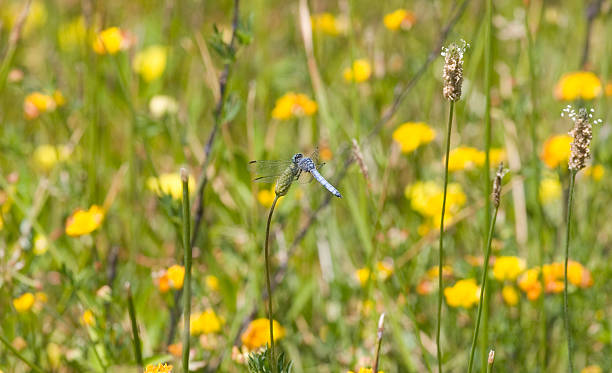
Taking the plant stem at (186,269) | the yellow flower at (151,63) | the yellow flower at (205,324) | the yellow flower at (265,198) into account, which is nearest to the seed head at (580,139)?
the plant stem at (186,269)

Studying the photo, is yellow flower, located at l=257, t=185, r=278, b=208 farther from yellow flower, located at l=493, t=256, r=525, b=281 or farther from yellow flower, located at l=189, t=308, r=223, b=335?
yellow flower, located at l=493, t=256, r=525, b=281

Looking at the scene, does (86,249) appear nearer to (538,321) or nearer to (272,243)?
(272,243)

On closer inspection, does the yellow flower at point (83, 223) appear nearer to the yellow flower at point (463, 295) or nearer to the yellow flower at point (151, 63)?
the yellow flower at point (463, 295)

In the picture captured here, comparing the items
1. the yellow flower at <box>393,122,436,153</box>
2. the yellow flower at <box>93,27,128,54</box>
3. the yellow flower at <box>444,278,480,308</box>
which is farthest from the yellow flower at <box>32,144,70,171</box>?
the yellow flower at <box>444,278,480,308</box>

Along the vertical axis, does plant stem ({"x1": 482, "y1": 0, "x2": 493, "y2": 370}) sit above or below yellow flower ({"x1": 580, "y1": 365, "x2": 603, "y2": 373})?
above

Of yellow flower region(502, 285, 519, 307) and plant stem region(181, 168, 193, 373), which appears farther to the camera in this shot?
yellow flower region(502, 285, 519, 307)

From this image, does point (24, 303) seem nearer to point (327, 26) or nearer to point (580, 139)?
point (580, 139)

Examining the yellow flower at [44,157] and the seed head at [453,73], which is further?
the yellow flower at [44,157]
